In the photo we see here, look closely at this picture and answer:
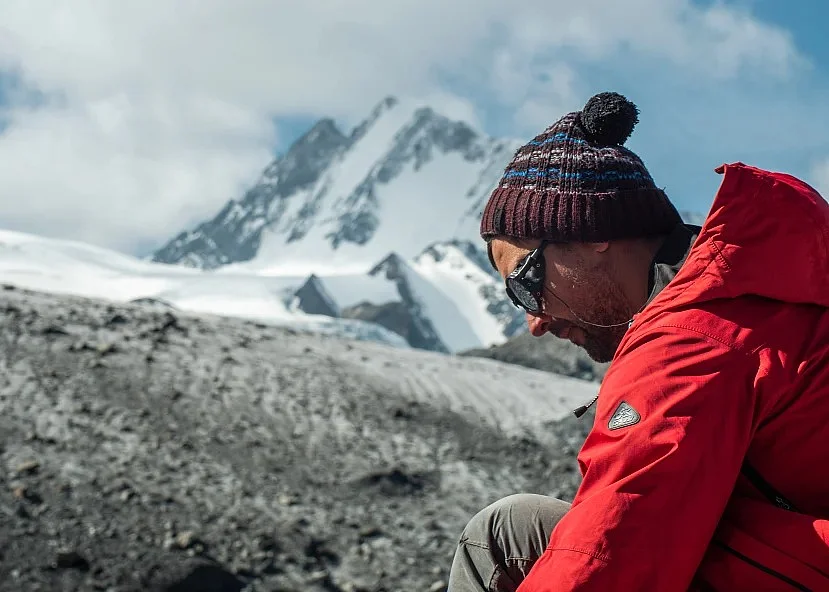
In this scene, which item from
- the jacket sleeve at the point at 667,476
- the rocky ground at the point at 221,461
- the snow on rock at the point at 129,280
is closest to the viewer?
the jacket sleeve at the point at 667,476

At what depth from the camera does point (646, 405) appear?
1.99m

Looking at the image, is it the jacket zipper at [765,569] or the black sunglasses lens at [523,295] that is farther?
the black sunglasses lens at [523,295]

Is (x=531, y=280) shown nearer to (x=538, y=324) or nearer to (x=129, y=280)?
(x=538, y=324)

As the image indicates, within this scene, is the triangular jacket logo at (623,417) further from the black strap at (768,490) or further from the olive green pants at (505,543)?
the olive green pants at (505,543)

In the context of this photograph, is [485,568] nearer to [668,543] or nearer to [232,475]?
[668,543]

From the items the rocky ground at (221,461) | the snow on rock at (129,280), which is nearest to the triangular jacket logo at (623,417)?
the rocky ground at (221,461)

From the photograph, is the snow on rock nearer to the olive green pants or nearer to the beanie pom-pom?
the beanie pom-pom

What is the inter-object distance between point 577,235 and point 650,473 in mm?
1016

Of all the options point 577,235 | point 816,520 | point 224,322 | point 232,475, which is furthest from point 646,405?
point 224,322

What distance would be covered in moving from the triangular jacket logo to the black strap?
0.96 ft

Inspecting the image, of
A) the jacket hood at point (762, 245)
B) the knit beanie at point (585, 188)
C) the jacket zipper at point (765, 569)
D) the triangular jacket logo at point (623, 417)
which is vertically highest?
the knit beanie at point (585, 188)

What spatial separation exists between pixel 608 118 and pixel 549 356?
21.8 metres

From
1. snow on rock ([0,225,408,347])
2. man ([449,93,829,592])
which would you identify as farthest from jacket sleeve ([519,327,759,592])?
snow on rock ([0,225,408,347])

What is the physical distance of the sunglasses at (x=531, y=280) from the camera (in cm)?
289
